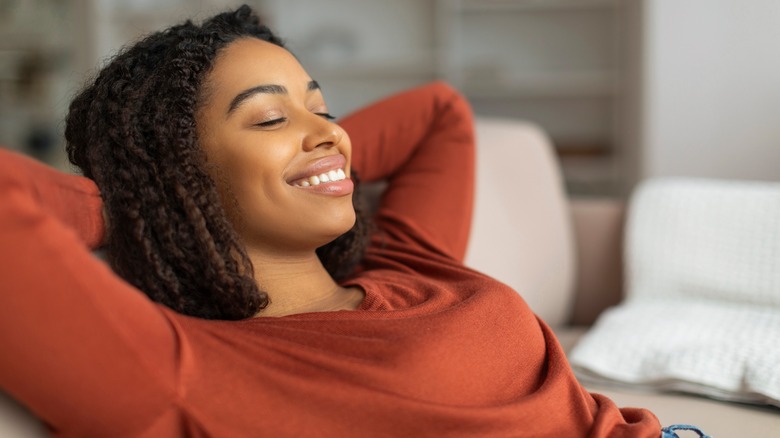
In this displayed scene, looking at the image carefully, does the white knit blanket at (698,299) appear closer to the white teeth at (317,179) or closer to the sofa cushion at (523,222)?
the sofa cushion at (523,222)

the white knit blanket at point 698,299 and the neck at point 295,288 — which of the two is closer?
the neck at point 295,288

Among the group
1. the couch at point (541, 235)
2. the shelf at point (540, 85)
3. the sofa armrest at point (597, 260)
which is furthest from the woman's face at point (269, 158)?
the shelf at point (540, 85)

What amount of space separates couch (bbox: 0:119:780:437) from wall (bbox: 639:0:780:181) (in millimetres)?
1072

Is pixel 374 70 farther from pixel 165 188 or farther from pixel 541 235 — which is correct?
pixel 165 188

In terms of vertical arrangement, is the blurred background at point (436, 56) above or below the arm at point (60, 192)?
below

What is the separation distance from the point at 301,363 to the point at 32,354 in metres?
0.29

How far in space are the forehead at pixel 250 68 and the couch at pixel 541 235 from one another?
0.71 metres

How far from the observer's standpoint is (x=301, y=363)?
3.27 feet

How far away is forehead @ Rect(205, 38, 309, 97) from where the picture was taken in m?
1.17

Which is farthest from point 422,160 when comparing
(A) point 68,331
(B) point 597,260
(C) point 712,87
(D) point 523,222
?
(C) point 712,87

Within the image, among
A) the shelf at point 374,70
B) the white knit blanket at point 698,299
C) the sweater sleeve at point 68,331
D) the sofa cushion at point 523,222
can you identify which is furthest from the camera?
the shelf at point 374,70

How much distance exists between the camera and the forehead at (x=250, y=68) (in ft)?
3.83

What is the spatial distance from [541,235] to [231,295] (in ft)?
3.39

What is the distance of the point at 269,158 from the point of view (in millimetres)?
1130
